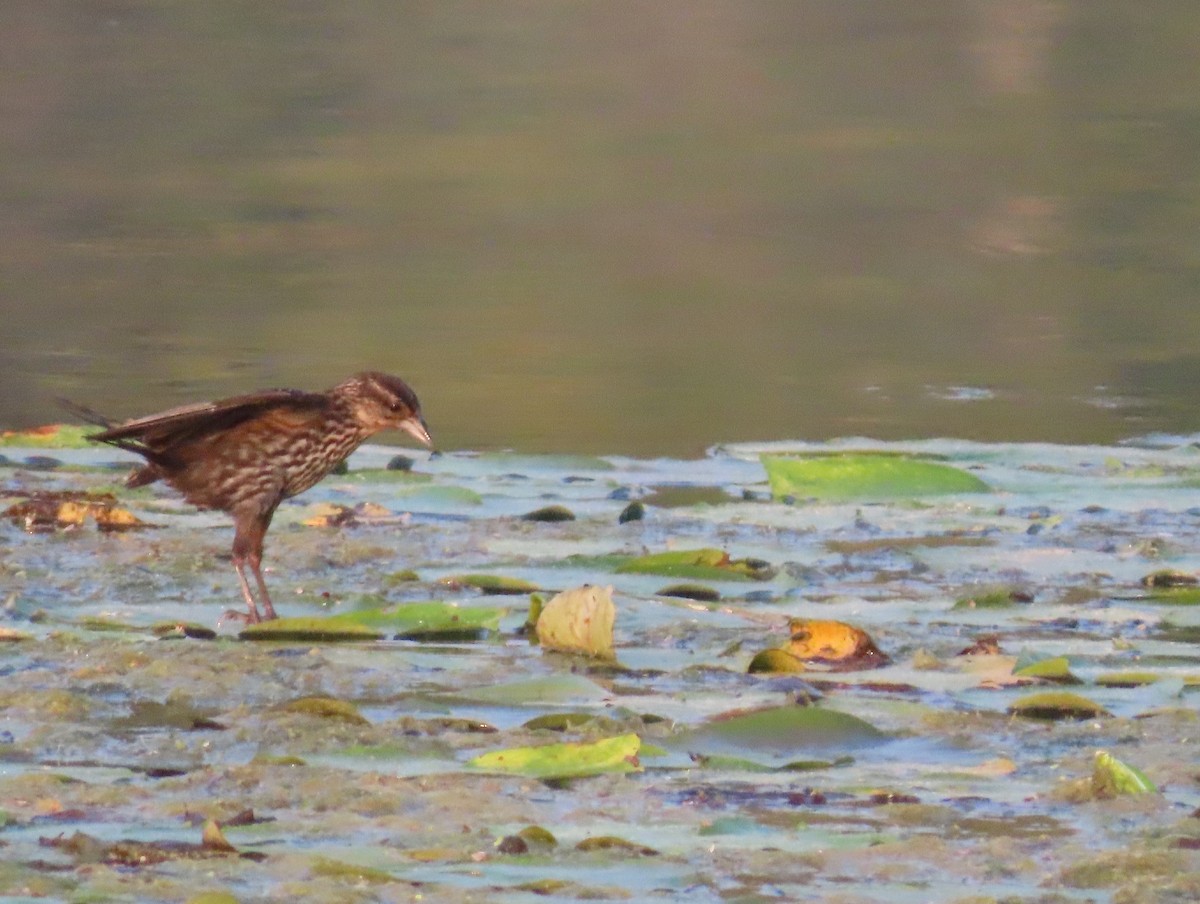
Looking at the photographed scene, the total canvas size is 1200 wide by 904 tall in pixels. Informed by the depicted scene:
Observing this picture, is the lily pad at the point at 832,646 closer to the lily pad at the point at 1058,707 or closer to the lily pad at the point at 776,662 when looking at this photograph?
the lily pad at the point at 776,662

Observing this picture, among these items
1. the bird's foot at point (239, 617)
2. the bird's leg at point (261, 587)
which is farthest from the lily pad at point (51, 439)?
the bird's foot at point (239, 617)

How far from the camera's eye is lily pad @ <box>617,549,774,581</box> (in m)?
5.80

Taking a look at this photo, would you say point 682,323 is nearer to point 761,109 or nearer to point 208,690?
point 208,690

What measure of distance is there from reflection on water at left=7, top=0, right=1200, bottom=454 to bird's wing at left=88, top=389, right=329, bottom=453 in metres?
2.06

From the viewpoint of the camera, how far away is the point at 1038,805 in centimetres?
391

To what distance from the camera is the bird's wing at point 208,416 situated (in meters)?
5.81

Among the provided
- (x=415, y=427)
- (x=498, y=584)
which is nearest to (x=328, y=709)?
(x=498, y=584)

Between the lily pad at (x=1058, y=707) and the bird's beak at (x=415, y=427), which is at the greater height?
the bird's beak at (x=415, y=427)

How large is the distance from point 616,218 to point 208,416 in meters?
8.80

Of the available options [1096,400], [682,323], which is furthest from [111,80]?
[1096,400]

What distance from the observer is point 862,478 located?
6832 mm

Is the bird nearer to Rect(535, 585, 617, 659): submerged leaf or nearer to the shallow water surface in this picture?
the shallow water surface

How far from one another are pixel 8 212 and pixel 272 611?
9.68m

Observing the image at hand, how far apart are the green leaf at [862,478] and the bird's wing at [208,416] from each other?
1.41 metres
